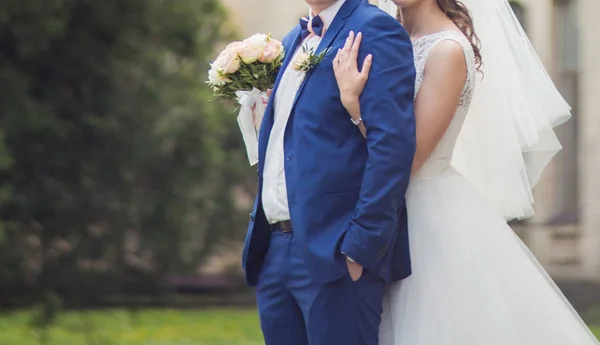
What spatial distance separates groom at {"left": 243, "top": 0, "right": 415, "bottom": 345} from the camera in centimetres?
322

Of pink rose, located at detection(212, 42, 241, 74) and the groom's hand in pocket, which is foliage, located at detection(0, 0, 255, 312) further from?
the groom's hand in pocket

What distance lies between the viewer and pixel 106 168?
12.8 meters

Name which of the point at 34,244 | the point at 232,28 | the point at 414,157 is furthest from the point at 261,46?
the point at 232,28

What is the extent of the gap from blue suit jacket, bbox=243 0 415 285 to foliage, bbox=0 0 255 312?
666 cm

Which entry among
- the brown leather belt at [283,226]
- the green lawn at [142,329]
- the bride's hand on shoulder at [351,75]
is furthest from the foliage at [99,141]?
the bride's hand on shoulder at [351,75]

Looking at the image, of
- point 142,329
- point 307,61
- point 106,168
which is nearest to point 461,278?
point 307,61

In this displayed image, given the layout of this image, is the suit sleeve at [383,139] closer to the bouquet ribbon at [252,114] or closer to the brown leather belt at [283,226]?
the brown leather belt at [283,226]

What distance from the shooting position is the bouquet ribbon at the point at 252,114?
381 centimetres

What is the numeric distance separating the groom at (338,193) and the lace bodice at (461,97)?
0.62 ft

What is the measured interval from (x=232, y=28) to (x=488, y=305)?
13.1 m

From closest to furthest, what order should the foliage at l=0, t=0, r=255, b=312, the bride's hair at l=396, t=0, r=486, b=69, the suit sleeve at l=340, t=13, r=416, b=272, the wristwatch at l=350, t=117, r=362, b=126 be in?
the suit sleeve at l=340, t=13, r=416, b=272
the wristwatch at l=350, t=117, r=362, b=126
the bride's hair at l=396, t=0, r=486, b=69
the foliage at l=0, t=0, r=255, b=312

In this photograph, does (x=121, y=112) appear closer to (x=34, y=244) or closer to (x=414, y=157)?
(x=34, y=244)

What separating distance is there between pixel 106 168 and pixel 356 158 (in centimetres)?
981

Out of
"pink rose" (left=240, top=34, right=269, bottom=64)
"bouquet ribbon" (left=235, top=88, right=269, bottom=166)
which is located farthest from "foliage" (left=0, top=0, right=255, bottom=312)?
"pink rose" (left=240, top=34, right=269, bottom=64)
